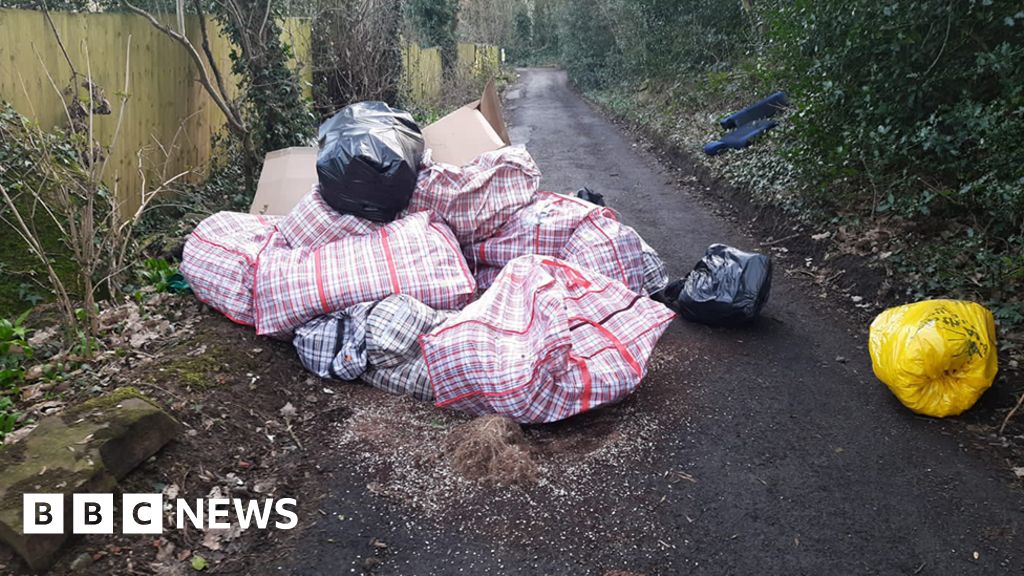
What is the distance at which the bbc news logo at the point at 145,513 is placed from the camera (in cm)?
222

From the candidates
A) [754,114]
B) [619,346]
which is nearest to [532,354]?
[619,346]

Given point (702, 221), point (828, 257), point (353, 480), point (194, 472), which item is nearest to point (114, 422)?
point (194, 472)

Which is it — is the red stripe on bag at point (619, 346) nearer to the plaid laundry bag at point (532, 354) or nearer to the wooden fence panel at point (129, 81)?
the plaid laundry bag at point (532, 354)

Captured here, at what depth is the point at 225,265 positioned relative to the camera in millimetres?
3922

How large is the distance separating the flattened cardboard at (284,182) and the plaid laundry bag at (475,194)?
1410 millimetres

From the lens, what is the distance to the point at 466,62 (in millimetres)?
20562

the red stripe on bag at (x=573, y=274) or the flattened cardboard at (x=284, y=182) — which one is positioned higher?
the flattened cardboard at (x=284, y=182)

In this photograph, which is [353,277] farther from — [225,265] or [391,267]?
[225,265]

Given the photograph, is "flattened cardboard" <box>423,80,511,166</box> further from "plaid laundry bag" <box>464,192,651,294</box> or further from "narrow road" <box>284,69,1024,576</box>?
"narrow road" <box>284,69,1024,576</box>

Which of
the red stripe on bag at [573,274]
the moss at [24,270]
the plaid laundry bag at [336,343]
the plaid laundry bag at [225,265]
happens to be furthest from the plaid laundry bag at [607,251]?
the moss at [24,270]

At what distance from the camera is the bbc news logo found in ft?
7.28

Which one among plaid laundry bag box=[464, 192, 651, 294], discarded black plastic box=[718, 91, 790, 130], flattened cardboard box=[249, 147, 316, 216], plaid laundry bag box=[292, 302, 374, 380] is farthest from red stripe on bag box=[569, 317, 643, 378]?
discarded black plastic box=[718, 91, 790, 130]

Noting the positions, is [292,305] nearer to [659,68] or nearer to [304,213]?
[304,213]

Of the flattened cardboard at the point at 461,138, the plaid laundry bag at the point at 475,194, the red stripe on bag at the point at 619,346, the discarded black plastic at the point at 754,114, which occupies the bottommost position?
the red stripe on bag at the point at 619,346
